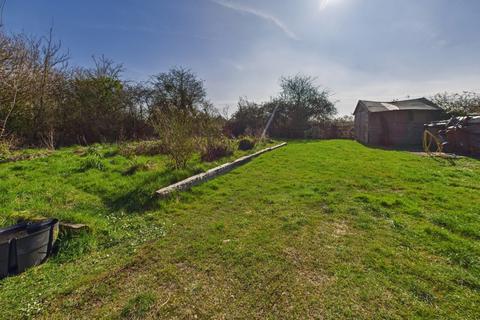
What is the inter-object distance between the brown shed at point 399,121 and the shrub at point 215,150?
44.9 feet

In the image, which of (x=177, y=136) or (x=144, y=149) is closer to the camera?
(x=177, y=136)

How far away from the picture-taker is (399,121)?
16391 millimetres

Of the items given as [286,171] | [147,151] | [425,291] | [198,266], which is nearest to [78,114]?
[147,151]

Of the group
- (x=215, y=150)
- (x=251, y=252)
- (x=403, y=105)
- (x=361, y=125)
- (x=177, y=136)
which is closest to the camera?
(x=251, y=252)

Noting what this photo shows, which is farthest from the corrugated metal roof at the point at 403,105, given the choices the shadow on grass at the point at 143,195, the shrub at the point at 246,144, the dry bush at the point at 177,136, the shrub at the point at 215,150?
the shadow on grass at the point at 143,195

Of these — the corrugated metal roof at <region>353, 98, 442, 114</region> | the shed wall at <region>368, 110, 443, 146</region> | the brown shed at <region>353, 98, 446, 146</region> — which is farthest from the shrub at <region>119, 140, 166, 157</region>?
the shed wall at <region>368, 110, 443, 146</region>

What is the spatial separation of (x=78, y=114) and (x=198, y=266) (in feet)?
46.4

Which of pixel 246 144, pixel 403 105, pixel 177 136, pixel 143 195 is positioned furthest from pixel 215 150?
pixel 403 105

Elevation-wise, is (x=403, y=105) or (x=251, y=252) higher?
(x=403, y=105)

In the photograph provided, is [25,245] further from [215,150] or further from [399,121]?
[399,121]

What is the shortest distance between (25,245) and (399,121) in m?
21.1

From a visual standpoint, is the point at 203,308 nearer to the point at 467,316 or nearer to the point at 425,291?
the point at 425,291

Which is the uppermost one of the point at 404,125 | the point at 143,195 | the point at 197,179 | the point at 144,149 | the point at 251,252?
the point at 404,125

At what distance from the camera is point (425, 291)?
2023 mm
